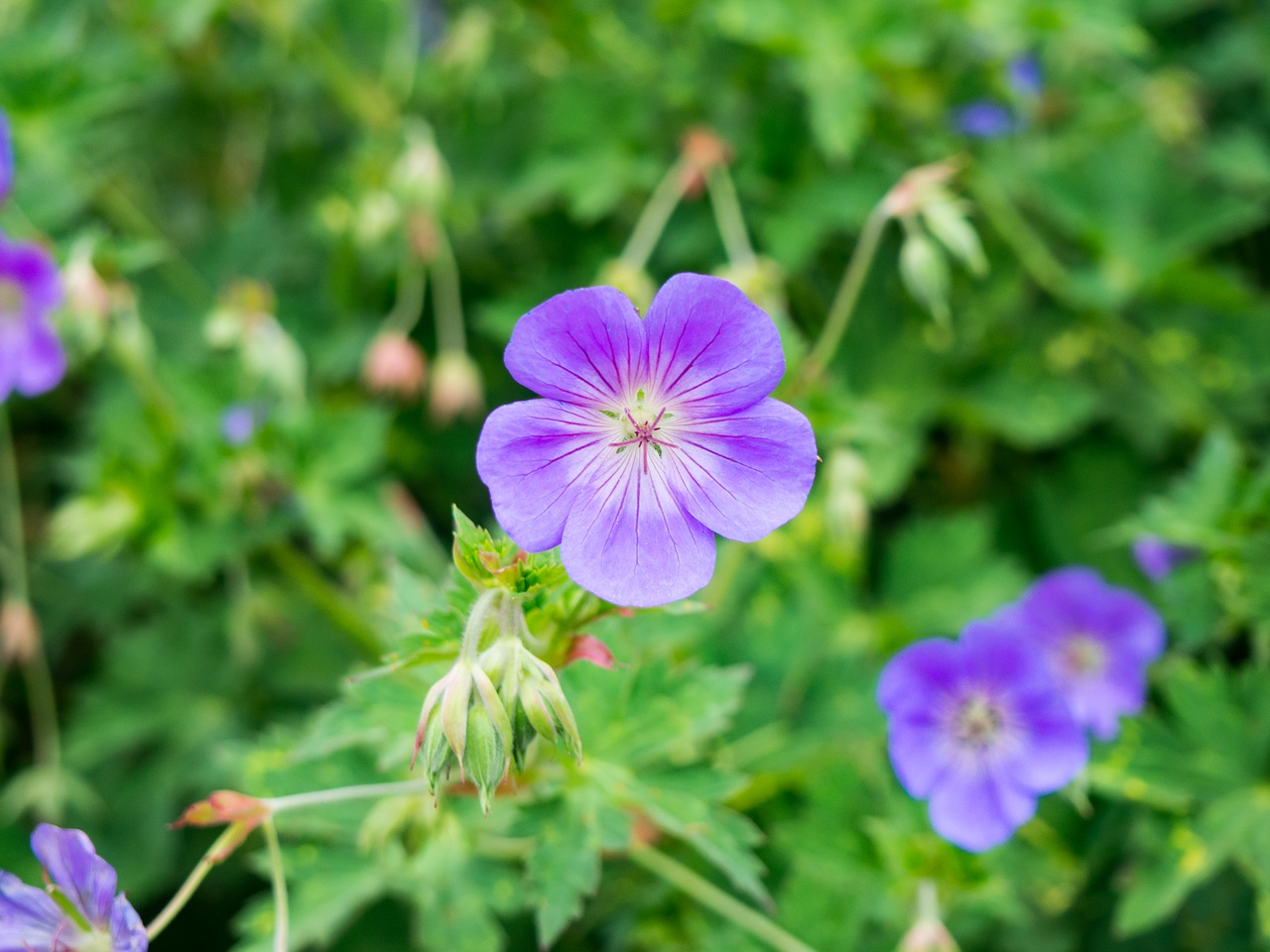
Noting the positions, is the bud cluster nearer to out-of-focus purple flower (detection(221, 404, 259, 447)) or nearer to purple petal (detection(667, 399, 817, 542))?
purple petal (detection(667, 399, 817, 542))

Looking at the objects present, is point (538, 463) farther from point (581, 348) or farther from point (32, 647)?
point (32, 647)

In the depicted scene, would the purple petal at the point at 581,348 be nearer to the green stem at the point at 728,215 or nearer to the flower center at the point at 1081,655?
the green stem at the point at 728,215

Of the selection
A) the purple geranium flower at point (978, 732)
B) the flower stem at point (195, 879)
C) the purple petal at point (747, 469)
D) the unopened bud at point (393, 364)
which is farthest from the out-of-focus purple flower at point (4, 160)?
the purple geranium flower at point (978, 732)

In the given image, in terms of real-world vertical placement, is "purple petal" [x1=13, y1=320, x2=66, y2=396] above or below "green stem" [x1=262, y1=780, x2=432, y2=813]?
above

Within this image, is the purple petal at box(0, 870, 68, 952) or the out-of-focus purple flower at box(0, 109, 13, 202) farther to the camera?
the out-of-focus purple flower at box(0, 109, 13, 202)

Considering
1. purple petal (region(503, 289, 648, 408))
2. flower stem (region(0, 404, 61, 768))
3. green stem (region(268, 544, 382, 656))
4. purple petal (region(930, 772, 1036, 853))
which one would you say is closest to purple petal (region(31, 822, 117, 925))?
purple petal (region(503, 289, 648, 408))

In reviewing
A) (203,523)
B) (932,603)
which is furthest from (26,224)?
(932,603)

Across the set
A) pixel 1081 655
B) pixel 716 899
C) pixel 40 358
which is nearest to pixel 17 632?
pixel 40 358

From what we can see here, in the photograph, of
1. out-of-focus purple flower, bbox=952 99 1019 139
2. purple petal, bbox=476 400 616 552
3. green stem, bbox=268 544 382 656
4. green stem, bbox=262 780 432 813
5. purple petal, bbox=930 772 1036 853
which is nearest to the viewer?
purple petal, bbox=476 400 616 552
